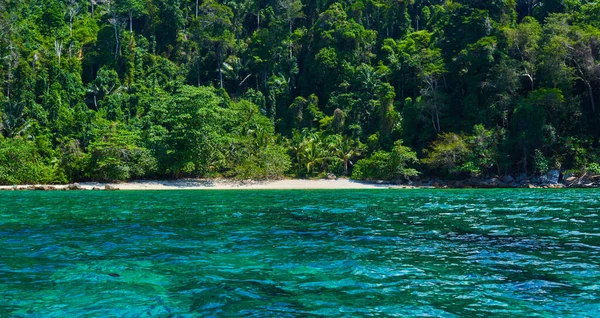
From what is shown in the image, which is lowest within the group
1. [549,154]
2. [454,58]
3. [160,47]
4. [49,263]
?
[49,263]

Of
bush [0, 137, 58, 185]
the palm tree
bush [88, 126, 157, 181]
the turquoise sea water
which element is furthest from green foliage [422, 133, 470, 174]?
bush [0, 137, 58, 185]

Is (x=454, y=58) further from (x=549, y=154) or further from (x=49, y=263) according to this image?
(x=49, y=263)

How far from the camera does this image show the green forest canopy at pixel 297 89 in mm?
39812

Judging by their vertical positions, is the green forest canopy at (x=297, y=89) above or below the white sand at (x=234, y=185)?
above

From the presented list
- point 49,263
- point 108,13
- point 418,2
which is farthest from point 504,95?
point 108,13

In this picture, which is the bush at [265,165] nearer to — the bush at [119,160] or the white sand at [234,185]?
the white sand at [234,185]

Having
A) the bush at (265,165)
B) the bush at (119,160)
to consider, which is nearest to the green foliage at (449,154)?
the bush at (265,165)

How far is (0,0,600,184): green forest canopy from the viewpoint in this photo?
39812 millimetres

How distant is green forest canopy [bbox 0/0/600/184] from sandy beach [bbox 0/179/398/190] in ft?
3.72

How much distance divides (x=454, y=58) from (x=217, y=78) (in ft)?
110

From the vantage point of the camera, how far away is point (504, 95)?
40.4 m

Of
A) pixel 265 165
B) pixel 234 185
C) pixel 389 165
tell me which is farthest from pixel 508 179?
pixel 234 185

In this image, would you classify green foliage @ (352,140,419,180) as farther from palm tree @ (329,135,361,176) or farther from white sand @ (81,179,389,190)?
palm tree @ (329,135,361,176)

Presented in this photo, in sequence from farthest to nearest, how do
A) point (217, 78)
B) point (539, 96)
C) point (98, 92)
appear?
point (217, 78) → point (98, 92) → point (539, 96)
